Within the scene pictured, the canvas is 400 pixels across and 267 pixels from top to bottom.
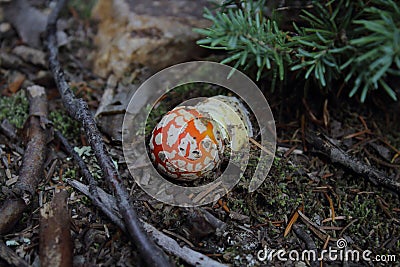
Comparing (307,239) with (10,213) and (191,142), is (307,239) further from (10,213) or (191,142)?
(10,213)

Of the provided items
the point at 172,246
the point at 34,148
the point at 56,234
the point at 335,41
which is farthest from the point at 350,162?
the point at 34,148

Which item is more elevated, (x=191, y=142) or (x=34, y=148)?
(x=191, y=142)

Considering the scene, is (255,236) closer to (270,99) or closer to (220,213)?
(220,213)

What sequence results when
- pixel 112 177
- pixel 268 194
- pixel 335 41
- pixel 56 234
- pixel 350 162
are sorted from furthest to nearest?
1. pixel 350 162
2. pixel 268 194
3. pixel 335 41
4. pixel 112 177
5. pixel 56 234

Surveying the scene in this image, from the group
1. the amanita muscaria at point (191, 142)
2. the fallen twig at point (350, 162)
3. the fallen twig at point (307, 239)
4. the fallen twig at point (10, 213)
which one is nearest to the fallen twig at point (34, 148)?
the fallen twig at point (10, 213)

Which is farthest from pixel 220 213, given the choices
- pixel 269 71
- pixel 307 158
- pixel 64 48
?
pixel 64 48

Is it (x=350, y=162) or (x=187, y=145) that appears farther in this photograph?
(x=350, y=162)

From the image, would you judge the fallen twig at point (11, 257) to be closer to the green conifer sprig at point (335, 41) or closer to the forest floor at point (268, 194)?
the forest floor at point (268, 194)
